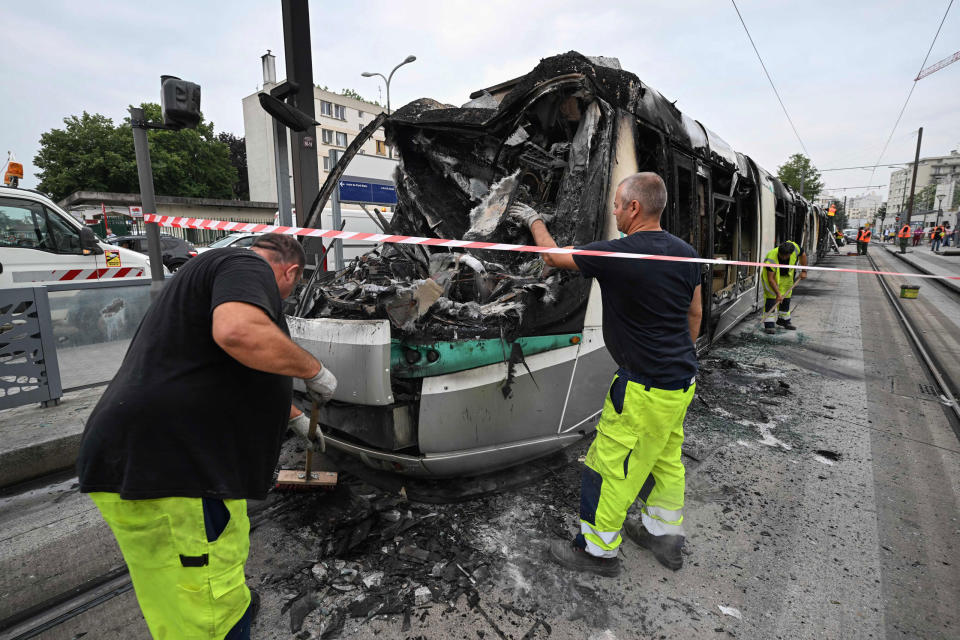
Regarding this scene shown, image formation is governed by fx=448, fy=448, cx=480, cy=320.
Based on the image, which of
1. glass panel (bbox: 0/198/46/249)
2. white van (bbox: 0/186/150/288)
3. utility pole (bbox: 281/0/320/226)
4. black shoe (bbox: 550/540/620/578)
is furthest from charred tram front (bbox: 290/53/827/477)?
glass panel (bbox: 0/198/46/249)

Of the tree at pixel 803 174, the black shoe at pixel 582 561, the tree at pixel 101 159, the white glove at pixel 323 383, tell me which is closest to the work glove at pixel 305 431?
the white glove at pixel 323 383

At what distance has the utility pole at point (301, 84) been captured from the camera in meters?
5.37

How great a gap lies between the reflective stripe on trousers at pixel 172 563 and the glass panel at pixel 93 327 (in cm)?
407

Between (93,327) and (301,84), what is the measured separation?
362 centimetres

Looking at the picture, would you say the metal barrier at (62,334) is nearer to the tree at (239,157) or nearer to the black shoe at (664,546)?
the black shoe at (664,546)

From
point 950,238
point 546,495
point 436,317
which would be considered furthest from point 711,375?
point 950,238

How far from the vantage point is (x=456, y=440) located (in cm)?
236

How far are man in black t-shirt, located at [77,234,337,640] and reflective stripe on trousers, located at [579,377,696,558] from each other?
144 cm

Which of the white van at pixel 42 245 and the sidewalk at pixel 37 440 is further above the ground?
the white van at pixel 42 245

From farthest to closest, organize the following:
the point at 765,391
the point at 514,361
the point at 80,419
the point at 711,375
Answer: the point at 711,375, the point at 765,391, the point at 80,419, the point at 514,361

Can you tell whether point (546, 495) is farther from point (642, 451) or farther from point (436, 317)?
point (436, 317)

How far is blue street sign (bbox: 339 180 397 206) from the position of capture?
704 centimetres

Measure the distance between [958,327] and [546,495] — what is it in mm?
9537

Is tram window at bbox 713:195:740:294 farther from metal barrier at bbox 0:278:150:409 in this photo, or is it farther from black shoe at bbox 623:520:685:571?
metal barrier at bbox 0:278:150:409
